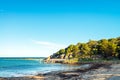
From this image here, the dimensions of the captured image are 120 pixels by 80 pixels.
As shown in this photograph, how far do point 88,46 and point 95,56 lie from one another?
759 inches

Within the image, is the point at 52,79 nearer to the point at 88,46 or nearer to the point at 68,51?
the point at 88,46

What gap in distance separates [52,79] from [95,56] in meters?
112

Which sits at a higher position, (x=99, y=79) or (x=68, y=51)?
(x=68, y=51)

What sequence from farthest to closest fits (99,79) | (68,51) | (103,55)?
(68,51) → (103,55) → (99,79)

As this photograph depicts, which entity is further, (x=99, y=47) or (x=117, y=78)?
(x=99, y=47)

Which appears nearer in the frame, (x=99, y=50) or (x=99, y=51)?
(x=99, y=50)

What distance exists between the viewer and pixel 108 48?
126125 mm

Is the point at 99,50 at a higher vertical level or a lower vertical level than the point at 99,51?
higher

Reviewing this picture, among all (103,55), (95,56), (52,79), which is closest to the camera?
(52,79)

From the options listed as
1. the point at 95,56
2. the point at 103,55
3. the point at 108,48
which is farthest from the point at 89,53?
the point at 108,48

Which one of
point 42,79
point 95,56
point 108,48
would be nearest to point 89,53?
point 95,56

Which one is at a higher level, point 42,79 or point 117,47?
point 117,47

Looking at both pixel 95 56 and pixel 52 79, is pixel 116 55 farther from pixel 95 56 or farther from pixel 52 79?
pixel 52 79

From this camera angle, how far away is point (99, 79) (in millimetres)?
29469
